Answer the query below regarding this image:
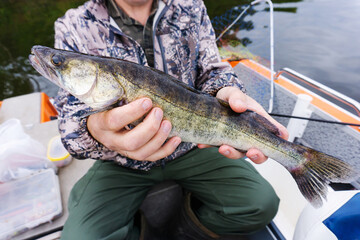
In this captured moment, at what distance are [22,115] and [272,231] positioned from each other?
4.14m

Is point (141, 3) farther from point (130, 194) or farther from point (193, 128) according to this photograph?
point (130, 194)

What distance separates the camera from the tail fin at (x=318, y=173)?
1.54m

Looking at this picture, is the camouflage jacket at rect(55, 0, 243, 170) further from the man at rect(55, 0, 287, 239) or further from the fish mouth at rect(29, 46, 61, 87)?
the fish mouth at rect(29, 46, 61, 87)

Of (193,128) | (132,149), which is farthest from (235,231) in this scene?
(132,149)

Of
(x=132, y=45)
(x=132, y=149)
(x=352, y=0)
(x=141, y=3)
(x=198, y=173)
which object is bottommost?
(x=198, y=173)

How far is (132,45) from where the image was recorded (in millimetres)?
1961

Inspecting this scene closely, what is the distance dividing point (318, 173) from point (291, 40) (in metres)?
10.1

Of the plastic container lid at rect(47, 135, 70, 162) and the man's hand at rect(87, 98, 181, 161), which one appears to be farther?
the plastic container lid at rect(47, 135, 70, 162)

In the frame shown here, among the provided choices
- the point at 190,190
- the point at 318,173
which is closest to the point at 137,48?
the point at 190,190

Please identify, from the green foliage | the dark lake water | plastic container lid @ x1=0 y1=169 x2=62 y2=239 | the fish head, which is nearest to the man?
the fish head

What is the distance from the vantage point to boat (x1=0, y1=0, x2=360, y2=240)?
1534mm

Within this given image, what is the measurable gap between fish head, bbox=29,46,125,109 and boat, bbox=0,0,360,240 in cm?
138

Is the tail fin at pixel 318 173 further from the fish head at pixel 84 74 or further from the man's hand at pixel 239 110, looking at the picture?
the fish head at pixel 84 74

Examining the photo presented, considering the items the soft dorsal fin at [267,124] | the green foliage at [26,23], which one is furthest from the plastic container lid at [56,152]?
the green foliage at [26,23]
